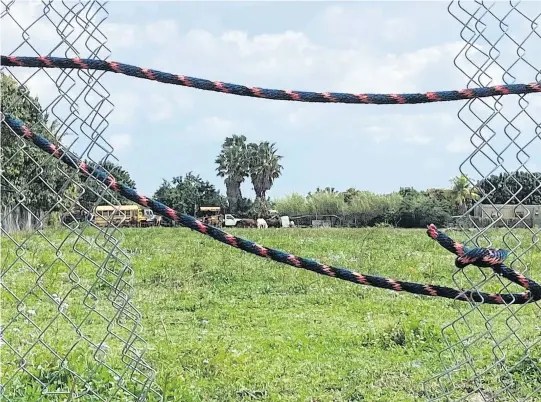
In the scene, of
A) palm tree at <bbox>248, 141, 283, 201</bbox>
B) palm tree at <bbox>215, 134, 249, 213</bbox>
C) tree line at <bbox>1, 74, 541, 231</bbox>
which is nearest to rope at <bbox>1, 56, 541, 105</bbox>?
tree line at <bbox>1, 74, 541, 231</bbox>

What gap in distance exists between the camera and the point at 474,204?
81.7 inches

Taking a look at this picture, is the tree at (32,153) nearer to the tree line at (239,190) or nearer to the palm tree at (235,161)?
the tree line at (239,190)

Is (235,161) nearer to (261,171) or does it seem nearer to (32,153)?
(261,171)

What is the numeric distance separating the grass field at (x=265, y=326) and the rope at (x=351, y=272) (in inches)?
9.3

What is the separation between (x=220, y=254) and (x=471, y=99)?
5898 mm

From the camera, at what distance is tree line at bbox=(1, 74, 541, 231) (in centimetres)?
216

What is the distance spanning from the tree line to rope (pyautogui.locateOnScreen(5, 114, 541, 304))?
0.07 m

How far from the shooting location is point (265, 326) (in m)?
5.16

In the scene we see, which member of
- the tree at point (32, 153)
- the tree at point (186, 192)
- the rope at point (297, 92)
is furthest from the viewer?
the tree at point (186, 192)

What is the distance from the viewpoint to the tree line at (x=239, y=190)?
216 cm

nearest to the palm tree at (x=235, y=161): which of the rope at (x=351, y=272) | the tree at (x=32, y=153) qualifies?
the tree at (x=32, y=153)

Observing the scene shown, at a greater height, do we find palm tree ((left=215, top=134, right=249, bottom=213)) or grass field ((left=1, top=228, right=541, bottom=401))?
palm tree ((left=215, top=134, right=249, bottom=213))

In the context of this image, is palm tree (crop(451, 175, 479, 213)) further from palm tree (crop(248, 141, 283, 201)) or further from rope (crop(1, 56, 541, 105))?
palm tree (crop(248, 141, 283, 201))

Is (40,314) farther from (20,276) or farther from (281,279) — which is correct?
(281,279)
